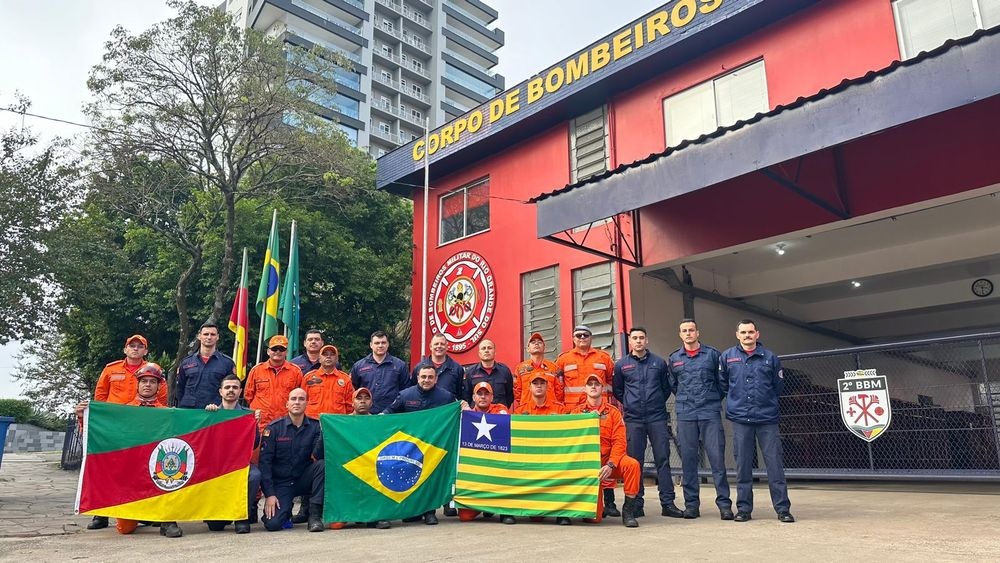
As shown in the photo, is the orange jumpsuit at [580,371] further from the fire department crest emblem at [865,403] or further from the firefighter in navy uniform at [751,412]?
the fire department crest emblem at [865,403]

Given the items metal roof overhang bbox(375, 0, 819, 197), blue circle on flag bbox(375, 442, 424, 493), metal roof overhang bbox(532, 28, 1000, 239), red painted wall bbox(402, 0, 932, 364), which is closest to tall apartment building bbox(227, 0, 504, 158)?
metal roof overhang bbox(375, 0, 819, 197)

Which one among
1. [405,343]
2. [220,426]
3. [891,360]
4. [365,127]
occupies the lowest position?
[220,426]

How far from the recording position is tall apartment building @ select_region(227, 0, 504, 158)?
52.8 m

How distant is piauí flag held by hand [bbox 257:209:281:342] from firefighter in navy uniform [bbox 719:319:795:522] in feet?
26.9

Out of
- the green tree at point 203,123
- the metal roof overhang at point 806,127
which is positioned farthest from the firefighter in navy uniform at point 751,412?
the green tree at point 203,123

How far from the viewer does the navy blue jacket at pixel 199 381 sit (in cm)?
702

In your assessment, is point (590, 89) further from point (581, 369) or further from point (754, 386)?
point (754, 386)

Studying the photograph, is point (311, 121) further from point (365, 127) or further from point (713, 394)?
point (365, 127)

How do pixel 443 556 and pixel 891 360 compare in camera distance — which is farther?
pixel 891 360

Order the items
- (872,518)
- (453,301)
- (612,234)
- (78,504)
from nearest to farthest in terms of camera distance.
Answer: (78,504), (872,518), (612,234), (453,301)

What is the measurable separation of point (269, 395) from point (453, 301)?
7.50m

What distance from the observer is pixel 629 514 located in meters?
5.84

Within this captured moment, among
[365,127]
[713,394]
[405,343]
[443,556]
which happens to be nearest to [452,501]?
[443,556]

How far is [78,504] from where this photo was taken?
18.2 ft
